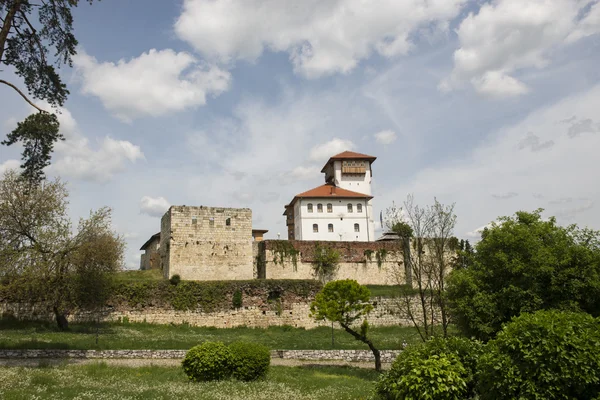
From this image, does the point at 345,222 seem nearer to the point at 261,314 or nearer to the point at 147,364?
the point at 261,314

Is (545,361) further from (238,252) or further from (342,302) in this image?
(238,252)

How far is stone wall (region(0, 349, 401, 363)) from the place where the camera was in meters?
19.9

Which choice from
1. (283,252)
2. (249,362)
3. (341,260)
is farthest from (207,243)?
(249,362)

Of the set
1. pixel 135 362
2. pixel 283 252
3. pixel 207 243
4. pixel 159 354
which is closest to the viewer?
pixel 135 362

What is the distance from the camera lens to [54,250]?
2514 centimetres

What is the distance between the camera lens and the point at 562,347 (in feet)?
25.0

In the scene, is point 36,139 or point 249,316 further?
point 249,316

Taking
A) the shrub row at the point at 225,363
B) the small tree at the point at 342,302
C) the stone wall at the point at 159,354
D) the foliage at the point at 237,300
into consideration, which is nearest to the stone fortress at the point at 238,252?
the foliage at the point at 237,300

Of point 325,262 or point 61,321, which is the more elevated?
point 325,262

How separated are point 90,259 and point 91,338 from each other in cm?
470

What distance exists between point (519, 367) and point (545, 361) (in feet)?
1.41

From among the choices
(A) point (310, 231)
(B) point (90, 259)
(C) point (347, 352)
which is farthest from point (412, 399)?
(A) point (310, 231)

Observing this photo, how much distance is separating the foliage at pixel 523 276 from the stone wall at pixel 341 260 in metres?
21.3

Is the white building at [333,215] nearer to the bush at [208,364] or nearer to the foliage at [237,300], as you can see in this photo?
the foliage at [237,300]
